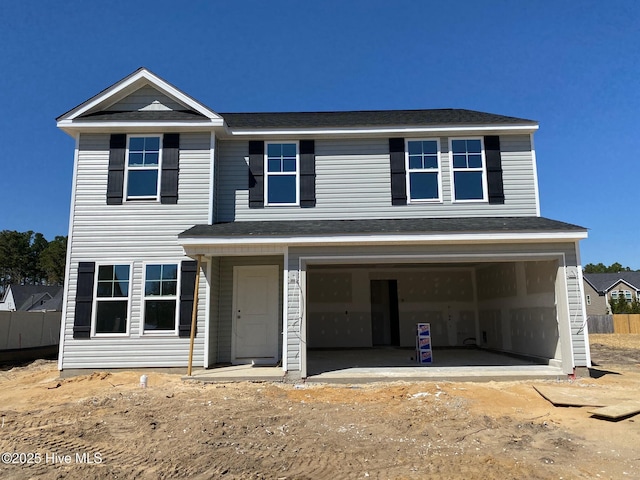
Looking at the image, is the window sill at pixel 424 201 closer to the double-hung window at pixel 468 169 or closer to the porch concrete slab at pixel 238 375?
the double-hung window at pixel 468 169

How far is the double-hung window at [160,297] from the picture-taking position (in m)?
10.1

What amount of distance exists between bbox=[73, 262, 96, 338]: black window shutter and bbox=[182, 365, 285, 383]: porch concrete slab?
9.00 ft

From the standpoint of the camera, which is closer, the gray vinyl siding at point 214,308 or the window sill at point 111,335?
the window sill at point 111,335

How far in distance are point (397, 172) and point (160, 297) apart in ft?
20.9

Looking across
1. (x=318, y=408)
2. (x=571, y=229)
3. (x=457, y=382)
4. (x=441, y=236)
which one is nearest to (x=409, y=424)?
(x=318, y=408)

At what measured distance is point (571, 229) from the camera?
→ 29.8 ft

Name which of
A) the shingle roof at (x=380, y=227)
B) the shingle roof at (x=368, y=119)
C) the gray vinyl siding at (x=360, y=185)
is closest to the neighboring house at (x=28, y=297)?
the shingle roof at (x=368, y=119)

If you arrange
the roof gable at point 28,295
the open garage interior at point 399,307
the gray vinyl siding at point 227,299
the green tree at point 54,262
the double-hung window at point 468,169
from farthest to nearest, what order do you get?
the green tree at point 54,262
the roof gable at point 28,295
the open garage interior at point 399,307
the double-hung window at point 468,169
the gray vinyl siding at point 227,299

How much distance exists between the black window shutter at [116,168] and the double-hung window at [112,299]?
163 cm

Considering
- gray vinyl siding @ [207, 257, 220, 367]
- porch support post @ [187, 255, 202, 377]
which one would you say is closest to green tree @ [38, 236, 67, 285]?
gray vinyl siding @ [207, 257, 220, 367]

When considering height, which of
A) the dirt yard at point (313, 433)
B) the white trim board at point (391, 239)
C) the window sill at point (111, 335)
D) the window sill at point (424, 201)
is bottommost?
the dirt yard at point (313, 433)

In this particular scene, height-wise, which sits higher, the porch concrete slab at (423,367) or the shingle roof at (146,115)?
the shingle roof at (146,115)

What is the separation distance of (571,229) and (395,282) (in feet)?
22.4

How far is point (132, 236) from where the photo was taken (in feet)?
34.3
